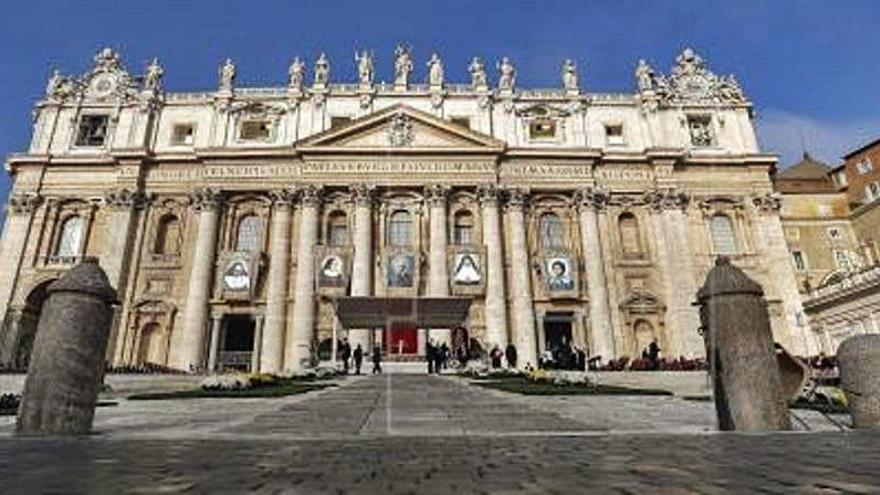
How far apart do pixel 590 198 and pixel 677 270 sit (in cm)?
746

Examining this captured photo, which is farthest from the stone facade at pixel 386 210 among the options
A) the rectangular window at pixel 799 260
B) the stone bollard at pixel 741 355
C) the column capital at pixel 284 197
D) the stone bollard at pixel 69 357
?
the stone bollard at pixel 741 355

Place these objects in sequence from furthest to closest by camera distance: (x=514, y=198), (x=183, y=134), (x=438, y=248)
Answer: (x=183, y=134)
(x=514, y=198)
(x=438, y=248)

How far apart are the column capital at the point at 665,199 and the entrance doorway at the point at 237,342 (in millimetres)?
28187

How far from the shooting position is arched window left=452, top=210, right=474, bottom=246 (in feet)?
138

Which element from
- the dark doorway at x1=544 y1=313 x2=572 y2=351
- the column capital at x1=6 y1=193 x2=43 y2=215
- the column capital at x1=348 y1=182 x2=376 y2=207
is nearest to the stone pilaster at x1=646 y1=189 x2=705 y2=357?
the dark doorway at x1=544 y1=313 x2=572 y2=351

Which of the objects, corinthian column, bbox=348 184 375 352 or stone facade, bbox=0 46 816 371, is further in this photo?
stone facade, bbox=0 46 816 371

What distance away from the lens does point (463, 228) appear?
42.5 m

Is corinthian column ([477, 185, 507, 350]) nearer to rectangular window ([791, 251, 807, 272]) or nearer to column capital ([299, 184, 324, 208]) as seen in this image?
column capital ([299, 184, 324, 208])

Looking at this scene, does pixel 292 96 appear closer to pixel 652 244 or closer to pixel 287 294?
pixel 287 294

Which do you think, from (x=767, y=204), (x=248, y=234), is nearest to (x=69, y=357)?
(x=248, y=234)

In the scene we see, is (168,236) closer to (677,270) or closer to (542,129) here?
(542,129)

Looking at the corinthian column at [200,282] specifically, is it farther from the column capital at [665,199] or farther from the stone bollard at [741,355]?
the stone bollard at [741,355]

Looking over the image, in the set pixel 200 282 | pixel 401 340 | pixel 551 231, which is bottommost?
pixel 401 340

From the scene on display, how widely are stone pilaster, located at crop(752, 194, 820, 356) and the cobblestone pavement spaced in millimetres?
36669
